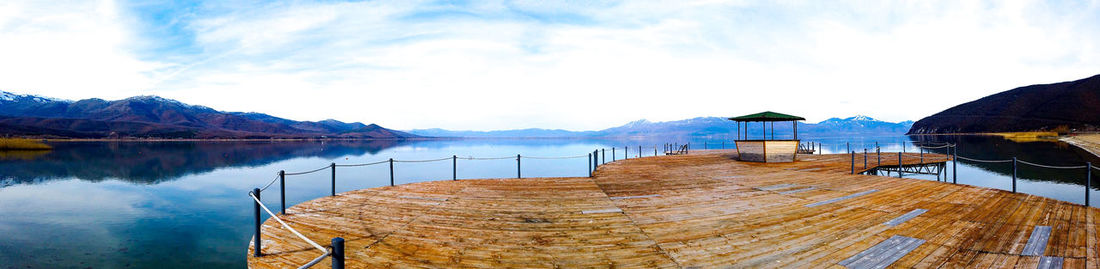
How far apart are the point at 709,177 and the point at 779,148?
888 centimetres

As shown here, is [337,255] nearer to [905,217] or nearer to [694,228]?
[694,228]

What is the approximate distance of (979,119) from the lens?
14988 cm

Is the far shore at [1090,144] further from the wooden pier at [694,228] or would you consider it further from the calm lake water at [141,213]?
the wooden pier at [694,228]

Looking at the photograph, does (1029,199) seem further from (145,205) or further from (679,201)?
(145,205)

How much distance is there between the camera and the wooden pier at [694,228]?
4734 millimetres

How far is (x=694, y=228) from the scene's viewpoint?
6.02 m

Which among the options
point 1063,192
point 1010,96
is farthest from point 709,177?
point 1010,96

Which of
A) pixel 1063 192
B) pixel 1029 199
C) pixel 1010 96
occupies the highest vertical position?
pixel 1010 96

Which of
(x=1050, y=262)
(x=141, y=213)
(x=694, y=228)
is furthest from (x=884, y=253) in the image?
(x=141, y=213)

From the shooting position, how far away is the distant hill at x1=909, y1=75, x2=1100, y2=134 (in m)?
124

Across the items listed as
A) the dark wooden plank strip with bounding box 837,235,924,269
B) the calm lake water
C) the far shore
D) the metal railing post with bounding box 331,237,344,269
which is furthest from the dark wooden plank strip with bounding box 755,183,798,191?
the far shore

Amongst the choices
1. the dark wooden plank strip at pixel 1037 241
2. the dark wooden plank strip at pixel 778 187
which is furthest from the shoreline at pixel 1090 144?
the dark wooden plank strip at pixel 1037 241

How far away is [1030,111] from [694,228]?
215 m

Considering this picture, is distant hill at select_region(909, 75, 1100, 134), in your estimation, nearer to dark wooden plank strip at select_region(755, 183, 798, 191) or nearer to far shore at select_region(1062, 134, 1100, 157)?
far shore at select_region(1062, 134, 1100, 157)
